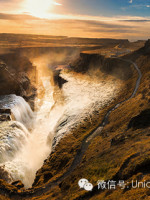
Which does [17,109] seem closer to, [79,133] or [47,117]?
[47,117]

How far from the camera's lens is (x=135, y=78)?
55875 mm

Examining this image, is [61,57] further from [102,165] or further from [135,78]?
[102,165]

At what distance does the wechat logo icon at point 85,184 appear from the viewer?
1668 centimetres

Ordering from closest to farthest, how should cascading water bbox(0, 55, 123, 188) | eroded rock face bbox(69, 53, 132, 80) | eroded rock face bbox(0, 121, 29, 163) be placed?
eroded rock face bbox(0, 121, 29, 163) → cascading water bbox(0, 55, 123, 188) → eroded rock face bbox(69, 53, 132, 80)

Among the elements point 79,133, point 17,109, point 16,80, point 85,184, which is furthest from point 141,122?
point 16,80

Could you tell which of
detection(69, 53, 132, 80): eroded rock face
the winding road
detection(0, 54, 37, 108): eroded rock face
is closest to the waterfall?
detection(0, 54, 37, 108): eroded rock face

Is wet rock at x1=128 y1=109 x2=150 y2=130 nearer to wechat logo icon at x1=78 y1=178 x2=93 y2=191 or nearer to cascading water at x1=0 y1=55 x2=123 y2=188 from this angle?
wechat logo icon at x1=78 y1=178 x2=93 y2=191

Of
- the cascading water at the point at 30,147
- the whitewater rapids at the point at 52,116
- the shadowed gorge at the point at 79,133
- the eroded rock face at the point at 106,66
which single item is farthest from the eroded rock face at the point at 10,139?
the eroded rock face at the point at 106,66

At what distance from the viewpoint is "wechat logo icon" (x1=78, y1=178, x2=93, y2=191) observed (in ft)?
54.7

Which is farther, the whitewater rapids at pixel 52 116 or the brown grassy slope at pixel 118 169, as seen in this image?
the whitewater rapids at pixel 52 116

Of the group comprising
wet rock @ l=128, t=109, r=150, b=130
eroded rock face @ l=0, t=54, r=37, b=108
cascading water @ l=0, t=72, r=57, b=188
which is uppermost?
eroded rock face @ l=0, t=54, r=37, b=108

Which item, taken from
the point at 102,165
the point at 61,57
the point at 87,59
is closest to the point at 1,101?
the point at 102,165

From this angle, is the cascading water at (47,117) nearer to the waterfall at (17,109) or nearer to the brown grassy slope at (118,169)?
the waterfall at (17,109)

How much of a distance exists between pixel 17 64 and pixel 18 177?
7208 cm
